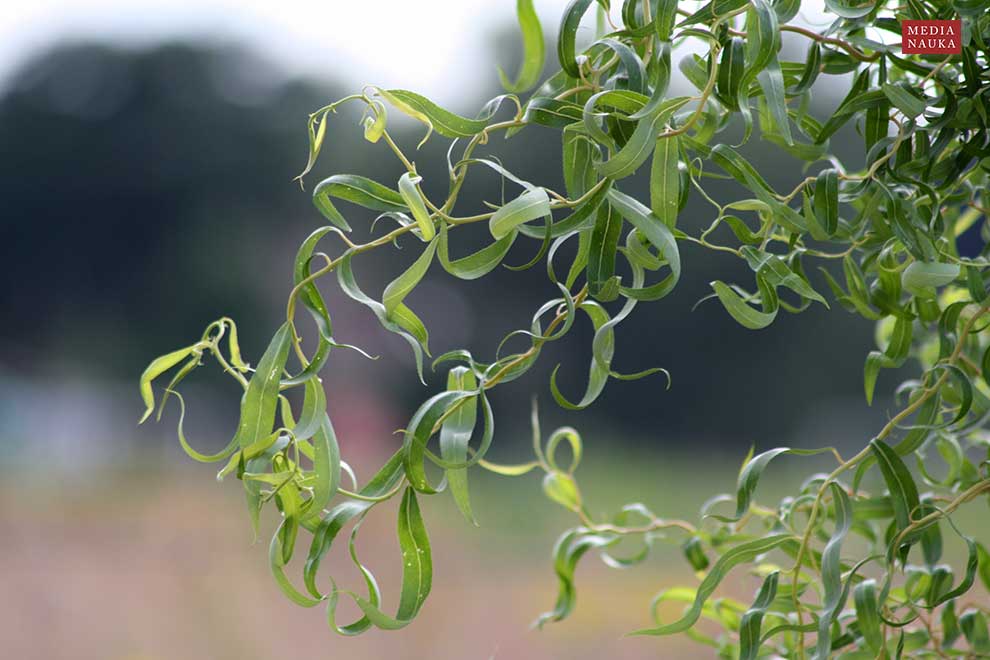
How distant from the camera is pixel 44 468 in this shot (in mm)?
4855

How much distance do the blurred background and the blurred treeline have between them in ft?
0.05

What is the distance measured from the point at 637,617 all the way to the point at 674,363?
6.34ft

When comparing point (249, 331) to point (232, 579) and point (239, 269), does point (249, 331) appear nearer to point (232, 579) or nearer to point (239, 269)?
point (239, 269)

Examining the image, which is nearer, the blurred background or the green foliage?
the green foliage

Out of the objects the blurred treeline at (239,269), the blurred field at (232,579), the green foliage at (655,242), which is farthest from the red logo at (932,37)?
the blurred treeline at (239,269)

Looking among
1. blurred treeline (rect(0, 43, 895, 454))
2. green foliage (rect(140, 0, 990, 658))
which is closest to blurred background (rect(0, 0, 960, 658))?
blurred treeline (rect(0, 43, 895, 454))

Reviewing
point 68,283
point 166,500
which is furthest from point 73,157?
point 166,500

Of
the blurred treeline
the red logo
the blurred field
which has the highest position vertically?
the blurred treeline

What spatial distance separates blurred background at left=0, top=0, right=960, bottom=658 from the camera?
154 inches

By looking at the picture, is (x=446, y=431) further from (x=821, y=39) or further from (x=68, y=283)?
(x=68, y=283)

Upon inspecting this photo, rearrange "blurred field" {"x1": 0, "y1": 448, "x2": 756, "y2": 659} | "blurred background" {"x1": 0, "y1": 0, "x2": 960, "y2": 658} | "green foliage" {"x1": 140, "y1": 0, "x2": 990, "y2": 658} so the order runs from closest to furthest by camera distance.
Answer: "green foliage" {"x1": 140, "y1": 0, "x2": 990, "y2": 658} → "blurred field" {"x1": 0, "y1": 448, "x2": 756, "y2": 659} → "blurred background" {"x1": 0, "y1": 0, "x2": 960, "y2": 658}

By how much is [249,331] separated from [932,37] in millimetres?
5617

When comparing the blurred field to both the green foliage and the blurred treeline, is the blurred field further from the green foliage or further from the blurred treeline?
the green foliage

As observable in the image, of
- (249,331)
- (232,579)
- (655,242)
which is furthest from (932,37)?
(249,331)
